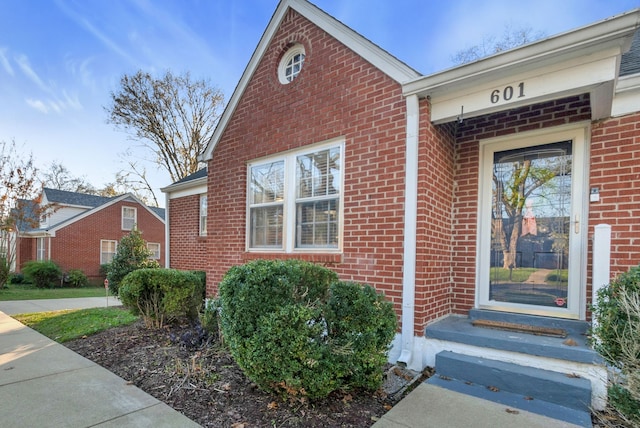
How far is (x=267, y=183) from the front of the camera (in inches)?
215

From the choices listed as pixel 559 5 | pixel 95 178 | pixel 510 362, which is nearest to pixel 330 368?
pixel 510 362

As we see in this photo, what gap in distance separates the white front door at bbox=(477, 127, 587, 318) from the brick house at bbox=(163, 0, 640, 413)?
1 cm

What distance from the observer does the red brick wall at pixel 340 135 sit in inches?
154

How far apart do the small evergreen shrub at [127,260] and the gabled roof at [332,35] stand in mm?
5127

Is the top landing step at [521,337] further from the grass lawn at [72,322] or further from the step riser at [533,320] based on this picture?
the grass lawn at [72,322]

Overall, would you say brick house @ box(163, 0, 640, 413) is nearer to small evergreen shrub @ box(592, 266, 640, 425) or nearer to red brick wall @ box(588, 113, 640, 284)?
red brick wall @ box(588, 113, 640, 284)

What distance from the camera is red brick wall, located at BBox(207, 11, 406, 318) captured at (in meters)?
3.91

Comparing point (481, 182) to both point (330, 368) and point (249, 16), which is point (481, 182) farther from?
point (249, 16)

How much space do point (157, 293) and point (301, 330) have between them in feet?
11.7

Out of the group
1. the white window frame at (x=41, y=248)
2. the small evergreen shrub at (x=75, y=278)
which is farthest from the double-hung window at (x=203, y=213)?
the white window frame at (x=41, y=248)

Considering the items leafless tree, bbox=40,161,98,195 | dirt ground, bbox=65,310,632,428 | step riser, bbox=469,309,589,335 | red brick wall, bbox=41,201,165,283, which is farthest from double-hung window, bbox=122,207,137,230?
step riser, bbox=469,309,589,335

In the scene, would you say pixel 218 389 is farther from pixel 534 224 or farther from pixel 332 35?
pixel 332 35

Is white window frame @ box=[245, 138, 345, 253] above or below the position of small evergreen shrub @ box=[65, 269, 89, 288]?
above

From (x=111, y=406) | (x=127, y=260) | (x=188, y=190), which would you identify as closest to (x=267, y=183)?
(x=111, y=406)
